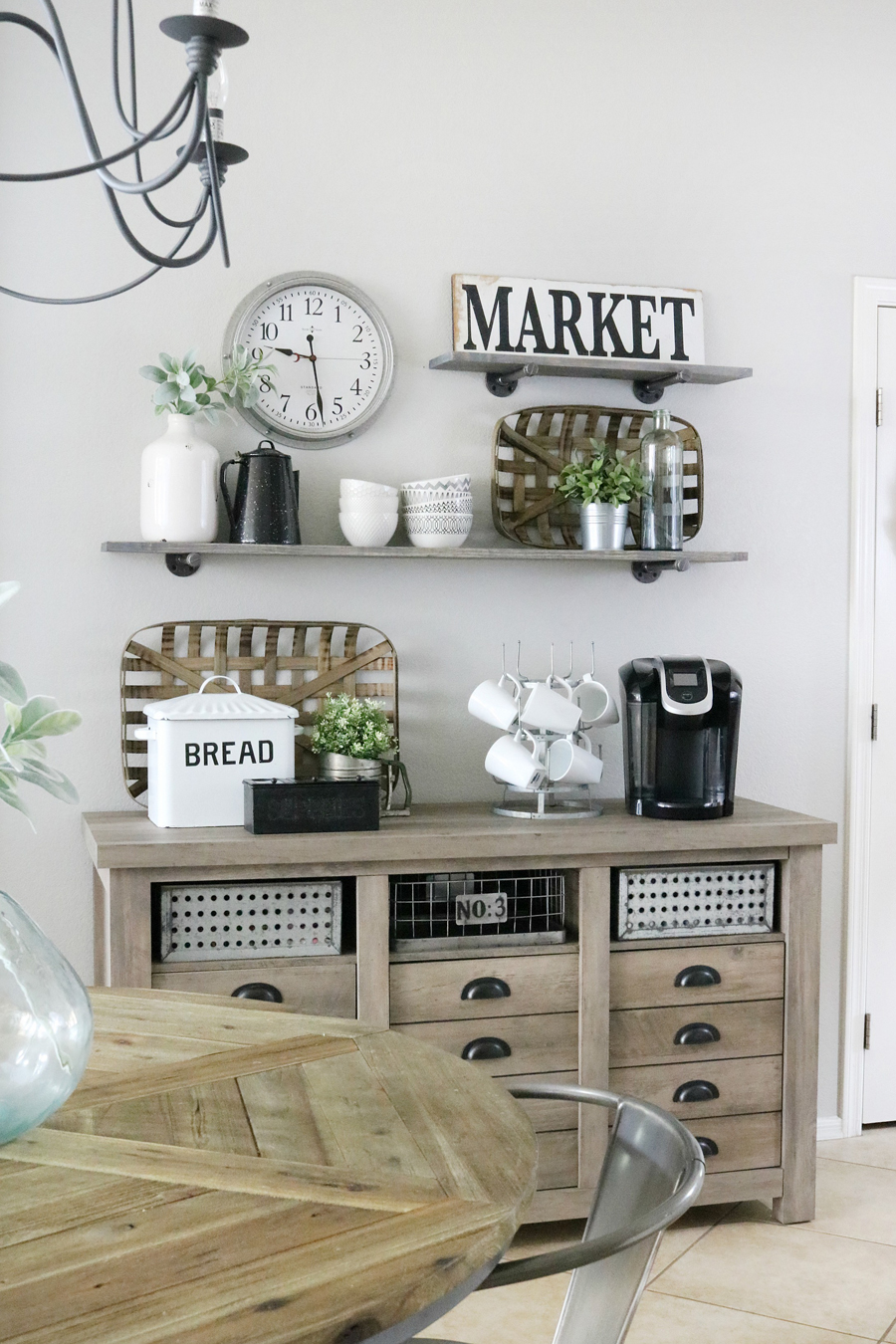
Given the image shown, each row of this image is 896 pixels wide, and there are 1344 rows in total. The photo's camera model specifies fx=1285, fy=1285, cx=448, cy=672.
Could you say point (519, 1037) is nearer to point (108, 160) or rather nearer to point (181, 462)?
point (181, 462)

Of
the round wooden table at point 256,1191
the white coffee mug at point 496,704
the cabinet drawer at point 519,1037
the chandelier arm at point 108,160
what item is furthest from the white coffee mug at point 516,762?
the chandelier arm at point 108,160

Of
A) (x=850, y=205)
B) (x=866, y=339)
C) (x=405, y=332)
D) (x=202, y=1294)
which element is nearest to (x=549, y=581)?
(x=405, y=332)

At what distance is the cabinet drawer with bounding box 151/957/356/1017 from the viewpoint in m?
2.37

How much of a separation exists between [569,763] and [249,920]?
737 mm

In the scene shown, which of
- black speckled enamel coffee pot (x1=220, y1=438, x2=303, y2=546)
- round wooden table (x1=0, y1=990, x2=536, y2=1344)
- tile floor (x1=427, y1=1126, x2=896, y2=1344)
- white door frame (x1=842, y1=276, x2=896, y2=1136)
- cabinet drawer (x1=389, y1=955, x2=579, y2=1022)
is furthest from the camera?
white door frame (x1=842, y1=276, x2=896, y2=1136)

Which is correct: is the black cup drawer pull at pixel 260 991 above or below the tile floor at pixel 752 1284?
above

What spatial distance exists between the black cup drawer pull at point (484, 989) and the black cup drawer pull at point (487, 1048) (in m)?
0.08

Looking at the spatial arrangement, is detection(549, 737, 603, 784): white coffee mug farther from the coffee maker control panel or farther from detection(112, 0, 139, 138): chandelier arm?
detection(112, 0, 139, 138): chandelier arm

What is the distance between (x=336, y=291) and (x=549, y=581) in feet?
2.69

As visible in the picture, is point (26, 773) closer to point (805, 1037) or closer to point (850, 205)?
point (805, 1037)

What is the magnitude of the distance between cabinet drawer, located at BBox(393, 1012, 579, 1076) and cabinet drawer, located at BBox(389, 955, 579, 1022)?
2 centimetres

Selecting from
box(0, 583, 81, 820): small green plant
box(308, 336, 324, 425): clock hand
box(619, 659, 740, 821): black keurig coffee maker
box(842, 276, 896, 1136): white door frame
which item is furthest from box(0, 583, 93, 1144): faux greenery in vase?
box(842, 276, 896, 1136): white door frame

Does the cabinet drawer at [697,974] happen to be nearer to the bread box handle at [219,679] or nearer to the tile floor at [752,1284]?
Result: the tile floor at [752,1284]

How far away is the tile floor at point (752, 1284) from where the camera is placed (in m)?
2.26
